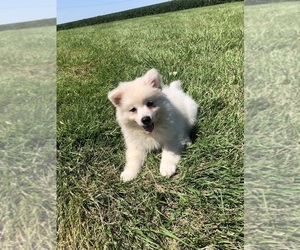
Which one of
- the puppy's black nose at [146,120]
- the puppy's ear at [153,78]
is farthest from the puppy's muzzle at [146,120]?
the puppy's ear at [153,78]

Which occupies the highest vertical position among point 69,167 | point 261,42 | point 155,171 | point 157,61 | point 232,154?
point 261,42

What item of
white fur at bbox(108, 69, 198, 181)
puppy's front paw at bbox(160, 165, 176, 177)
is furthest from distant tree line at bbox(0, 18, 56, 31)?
puppy's front paw at bbox(160, 165, 176, 177)

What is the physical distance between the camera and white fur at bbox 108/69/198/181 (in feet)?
4.84

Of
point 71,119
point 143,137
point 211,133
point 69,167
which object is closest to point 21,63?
point 71,119

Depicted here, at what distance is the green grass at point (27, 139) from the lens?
1598mm

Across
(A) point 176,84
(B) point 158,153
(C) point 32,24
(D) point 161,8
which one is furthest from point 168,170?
(C) point 32,24

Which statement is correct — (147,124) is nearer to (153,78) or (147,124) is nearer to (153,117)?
(153,117)

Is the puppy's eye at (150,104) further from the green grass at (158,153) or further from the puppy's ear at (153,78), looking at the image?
the green grass at (158,153)

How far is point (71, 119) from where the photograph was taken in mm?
1789

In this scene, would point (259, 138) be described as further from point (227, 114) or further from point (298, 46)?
point (298, 46)

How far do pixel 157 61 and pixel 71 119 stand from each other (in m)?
0.40

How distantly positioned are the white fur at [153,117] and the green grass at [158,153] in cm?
3

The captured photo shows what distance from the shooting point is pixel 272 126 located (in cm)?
138

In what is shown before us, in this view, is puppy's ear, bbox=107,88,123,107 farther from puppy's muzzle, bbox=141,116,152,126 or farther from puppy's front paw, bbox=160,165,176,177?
puppy's front paw, bbox=160,165,176,177
